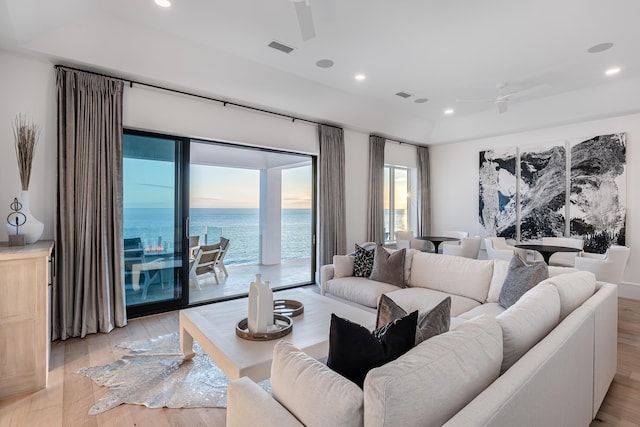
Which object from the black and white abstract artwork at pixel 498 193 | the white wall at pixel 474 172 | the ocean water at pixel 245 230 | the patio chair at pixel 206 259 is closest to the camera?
the white wall at pixel 474 172

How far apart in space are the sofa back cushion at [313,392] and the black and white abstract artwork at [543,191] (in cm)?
579

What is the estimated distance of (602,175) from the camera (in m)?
4.91

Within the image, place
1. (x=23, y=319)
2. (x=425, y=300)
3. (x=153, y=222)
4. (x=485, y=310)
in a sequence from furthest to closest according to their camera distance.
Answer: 1. (x=153, y=222)
2. (x=425, y=300)
3. (x=485, y=310)
4. (x=23, y=319)

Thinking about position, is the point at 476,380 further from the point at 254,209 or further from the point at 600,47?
the point at 254,209

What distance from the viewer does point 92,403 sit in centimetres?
216

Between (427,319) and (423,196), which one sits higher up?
(423,196)

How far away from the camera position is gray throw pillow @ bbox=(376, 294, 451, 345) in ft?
4.29

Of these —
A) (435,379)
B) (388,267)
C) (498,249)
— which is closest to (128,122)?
(388,267)

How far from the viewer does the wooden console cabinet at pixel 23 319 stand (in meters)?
2.20

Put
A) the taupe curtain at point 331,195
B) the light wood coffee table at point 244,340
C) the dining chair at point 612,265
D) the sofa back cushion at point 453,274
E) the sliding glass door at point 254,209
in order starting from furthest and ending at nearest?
the sliding glass door at point 254,209
the taupe curtain at point 331,195
the dining chair at point 612,265
the sofa back cushion at point 453,274
the light wood coffee table at point 244,340

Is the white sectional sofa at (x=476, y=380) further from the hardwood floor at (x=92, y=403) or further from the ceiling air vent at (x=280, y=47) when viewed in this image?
the ceiling air vent at (x=280, y=47)

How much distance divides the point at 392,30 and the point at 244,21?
4.63 ft

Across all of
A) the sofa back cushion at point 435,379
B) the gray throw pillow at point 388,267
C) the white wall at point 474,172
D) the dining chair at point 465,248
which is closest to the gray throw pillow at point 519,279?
the gray throw pillow at point 388,267

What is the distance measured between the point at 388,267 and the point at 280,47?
8.82ft
